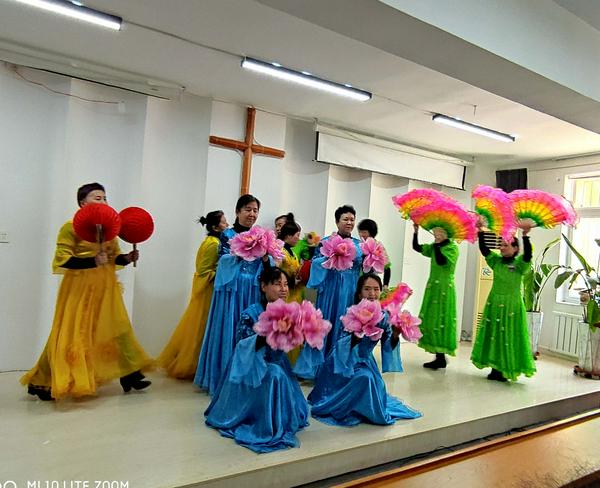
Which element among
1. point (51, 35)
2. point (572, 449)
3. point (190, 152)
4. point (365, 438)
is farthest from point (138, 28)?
point (572, 449)

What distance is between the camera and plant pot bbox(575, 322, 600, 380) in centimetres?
463

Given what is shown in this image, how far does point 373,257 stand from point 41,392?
8.22ft

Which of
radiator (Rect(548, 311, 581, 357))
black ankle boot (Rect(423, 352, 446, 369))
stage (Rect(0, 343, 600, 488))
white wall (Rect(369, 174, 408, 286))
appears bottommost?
stage (Rect(0, 343, 600, 488))

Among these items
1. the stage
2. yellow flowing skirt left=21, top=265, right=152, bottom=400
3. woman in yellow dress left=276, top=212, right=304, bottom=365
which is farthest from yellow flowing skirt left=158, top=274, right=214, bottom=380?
woman in yellow dress left=276, top=212, right=304, bottom=365

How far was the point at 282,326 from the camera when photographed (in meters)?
2.38

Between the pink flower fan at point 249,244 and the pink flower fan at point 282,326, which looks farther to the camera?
the pink flower fan at point 249,244

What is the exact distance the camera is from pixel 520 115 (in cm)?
436

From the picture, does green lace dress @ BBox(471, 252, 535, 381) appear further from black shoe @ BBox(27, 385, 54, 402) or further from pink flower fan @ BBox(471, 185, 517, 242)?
black shoe @ BBox(27, 385, 54, 402)

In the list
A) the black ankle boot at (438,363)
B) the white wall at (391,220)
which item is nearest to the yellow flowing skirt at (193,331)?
the black ankle boot at (438,363)

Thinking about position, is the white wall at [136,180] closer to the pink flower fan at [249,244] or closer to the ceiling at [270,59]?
the ceiling at [270,59]

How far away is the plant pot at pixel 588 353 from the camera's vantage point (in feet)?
15.2

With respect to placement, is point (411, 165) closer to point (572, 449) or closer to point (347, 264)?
point (347, 264)

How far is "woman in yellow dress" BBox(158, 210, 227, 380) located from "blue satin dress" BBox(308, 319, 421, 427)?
1.12 m

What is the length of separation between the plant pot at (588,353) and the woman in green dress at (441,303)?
1460 millimetres
